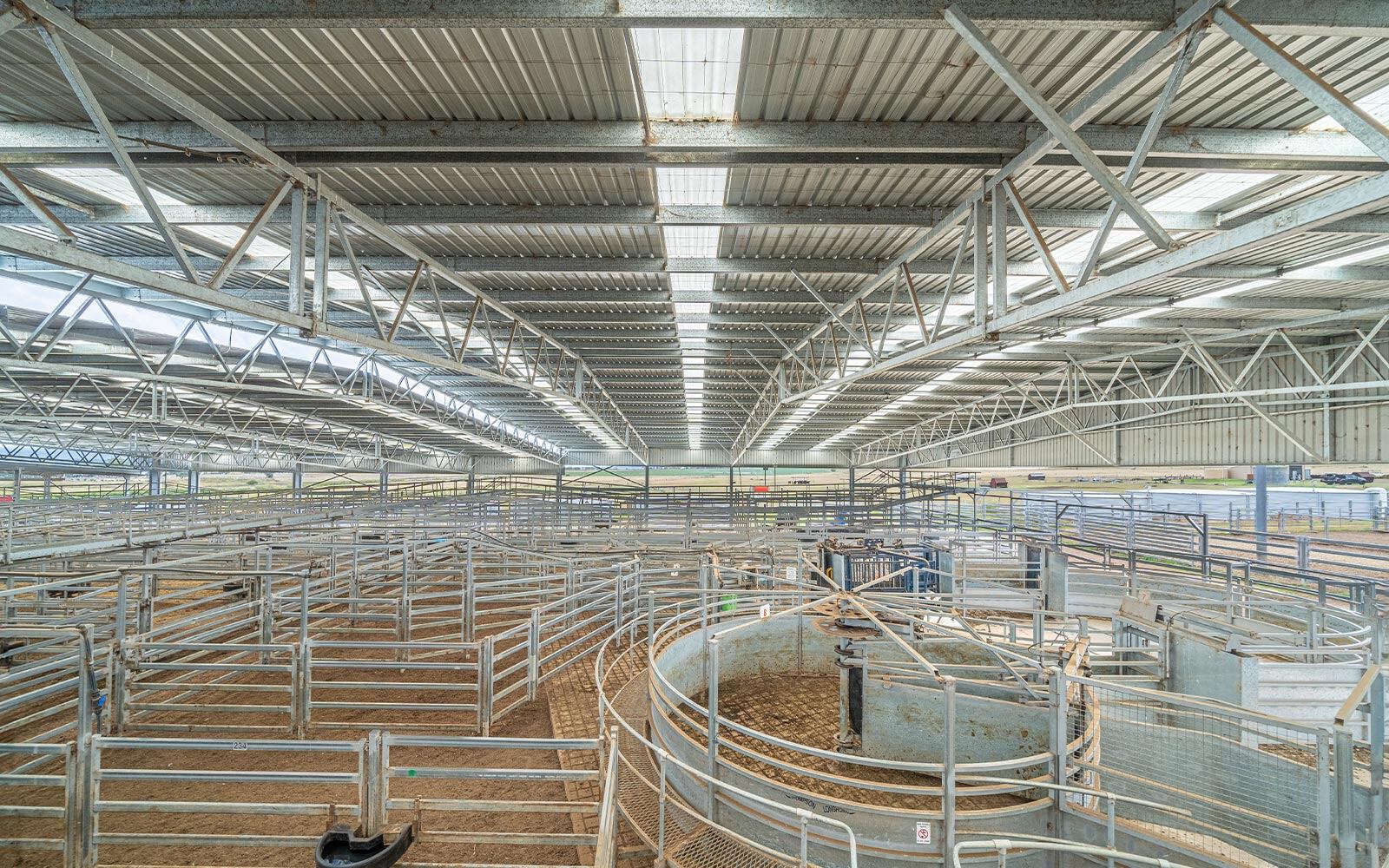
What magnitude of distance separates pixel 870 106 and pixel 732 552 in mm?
13682

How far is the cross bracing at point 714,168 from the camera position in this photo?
15.4 ft

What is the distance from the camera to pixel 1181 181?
24.9ft

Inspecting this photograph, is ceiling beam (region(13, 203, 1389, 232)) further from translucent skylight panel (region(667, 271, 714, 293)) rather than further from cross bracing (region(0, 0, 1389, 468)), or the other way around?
translucent skylight panel (region(667, 271, 714, 293))

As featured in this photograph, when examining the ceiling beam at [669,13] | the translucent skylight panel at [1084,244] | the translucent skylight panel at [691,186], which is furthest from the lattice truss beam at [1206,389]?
the translucent skylight panel at [691,186]

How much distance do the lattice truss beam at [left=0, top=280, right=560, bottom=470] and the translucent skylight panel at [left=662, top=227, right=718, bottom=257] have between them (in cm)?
1032

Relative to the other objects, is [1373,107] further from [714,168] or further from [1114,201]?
[714,168]

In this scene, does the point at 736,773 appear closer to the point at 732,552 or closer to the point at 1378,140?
the point at 1378,140

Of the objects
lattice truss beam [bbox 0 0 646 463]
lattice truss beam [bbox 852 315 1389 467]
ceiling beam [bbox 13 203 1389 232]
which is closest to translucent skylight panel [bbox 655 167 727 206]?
ceiling beam [bbox 13 203 1389 232]

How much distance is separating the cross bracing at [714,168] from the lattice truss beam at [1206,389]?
405 mm

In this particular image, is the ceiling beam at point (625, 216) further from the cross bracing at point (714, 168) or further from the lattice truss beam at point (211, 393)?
the lattice truss beam at point (211, 393)

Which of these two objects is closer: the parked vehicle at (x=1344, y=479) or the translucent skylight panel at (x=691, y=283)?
the translucent skylight panel at (x=691, y=283)

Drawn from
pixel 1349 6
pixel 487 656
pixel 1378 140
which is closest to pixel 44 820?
pixel 487 656

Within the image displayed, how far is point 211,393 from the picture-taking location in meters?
23.3

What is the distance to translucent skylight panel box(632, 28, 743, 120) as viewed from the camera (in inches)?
210
